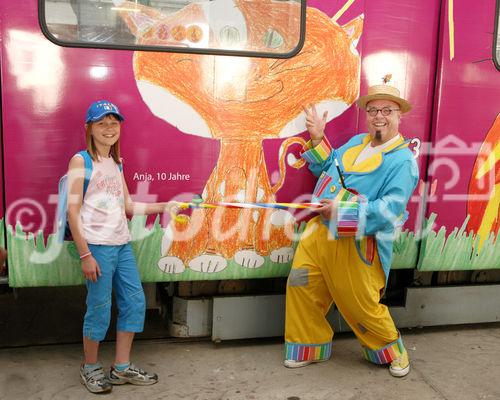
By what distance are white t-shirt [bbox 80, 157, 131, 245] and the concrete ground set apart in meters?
0.83

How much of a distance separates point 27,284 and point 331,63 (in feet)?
6.60

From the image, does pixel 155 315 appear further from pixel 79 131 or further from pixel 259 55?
pixel 259 55

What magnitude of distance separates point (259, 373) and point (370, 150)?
140 centimetres

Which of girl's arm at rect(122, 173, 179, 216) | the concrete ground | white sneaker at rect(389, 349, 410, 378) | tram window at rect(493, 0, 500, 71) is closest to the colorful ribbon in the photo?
girl's arm at rect(122, 173, 179, 216)

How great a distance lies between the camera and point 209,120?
2.91 m

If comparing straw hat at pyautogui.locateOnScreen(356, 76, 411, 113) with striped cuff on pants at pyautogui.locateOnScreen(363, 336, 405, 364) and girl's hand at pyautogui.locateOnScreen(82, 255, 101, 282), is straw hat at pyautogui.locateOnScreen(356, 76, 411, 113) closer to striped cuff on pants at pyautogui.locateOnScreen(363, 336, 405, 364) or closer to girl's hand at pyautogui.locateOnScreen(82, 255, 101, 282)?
striped cuff on pants at pyautogui.locateOnScreen(363, 336, 405, 364)

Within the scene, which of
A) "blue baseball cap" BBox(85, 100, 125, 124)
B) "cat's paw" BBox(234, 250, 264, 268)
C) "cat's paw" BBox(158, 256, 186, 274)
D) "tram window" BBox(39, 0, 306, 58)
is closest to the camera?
"blue baseball cap" BBox(85, 100, 125, 124)

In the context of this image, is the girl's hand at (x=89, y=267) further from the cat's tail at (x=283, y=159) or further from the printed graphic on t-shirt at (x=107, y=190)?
the cat's tail at (x=283, y=159)

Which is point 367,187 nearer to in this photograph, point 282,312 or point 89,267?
point 282,312

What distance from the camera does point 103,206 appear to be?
2705 mm

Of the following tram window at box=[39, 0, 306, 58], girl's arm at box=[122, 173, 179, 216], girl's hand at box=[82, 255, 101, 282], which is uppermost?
tram window at box=[39, 0, 306, 58]

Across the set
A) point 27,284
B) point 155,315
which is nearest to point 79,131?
point 27,284

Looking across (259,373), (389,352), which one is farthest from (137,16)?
(389,352)

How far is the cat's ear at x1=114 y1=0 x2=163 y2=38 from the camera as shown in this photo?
2.72m
